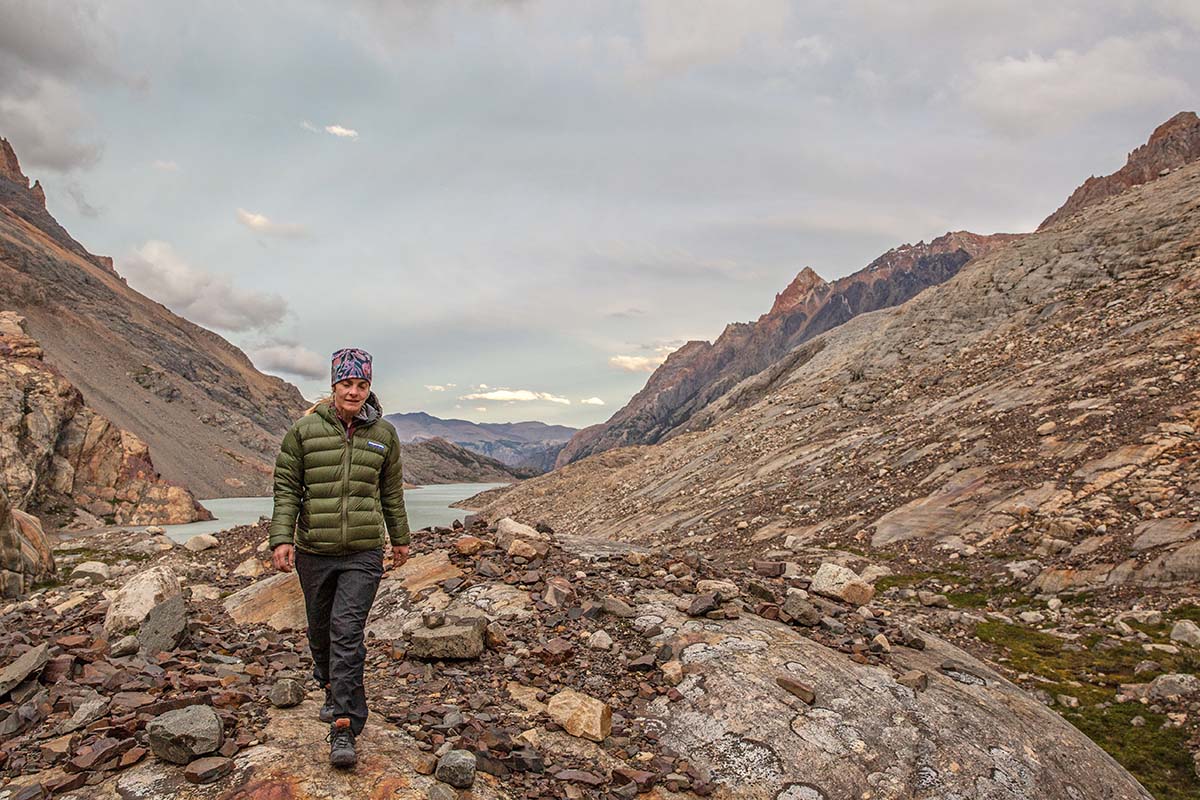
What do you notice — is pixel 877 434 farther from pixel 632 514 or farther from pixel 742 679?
pixel 742 679

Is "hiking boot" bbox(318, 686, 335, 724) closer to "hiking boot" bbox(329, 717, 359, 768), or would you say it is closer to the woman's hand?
"hiking boot" bbox(329, 717, 359, 768)

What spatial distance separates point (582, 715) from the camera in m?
7.21

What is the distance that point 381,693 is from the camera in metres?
7.68

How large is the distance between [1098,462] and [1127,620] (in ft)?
25.2

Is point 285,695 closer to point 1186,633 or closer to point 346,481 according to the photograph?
point 346,481

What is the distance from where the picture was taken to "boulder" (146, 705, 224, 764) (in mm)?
5336

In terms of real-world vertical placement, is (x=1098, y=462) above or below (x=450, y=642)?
above

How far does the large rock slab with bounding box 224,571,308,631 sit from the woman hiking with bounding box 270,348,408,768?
4.79 meters

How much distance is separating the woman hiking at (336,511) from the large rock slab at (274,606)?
479 centimetres

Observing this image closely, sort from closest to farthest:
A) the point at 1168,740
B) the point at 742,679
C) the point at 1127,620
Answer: the point at 742,679 → the point at 1168,740 → the point at 1127,620

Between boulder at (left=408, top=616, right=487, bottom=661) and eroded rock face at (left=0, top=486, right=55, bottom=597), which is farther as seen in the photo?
eroded rock face at (left=0, top=486, right=55, bottom=597)

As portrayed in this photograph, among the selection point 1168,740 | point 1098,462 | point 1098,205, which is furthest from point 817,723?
point 1098,205

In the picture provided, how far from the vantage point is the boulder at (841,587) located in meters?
11.4

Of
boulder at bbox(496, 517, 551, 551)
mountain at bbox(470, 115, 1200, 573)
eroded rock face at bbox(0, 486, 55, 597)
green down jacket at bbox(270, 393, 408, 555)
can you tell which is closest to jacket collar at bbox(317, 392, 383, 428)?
green down jacket at bbox(270, 393, 408, 555)
